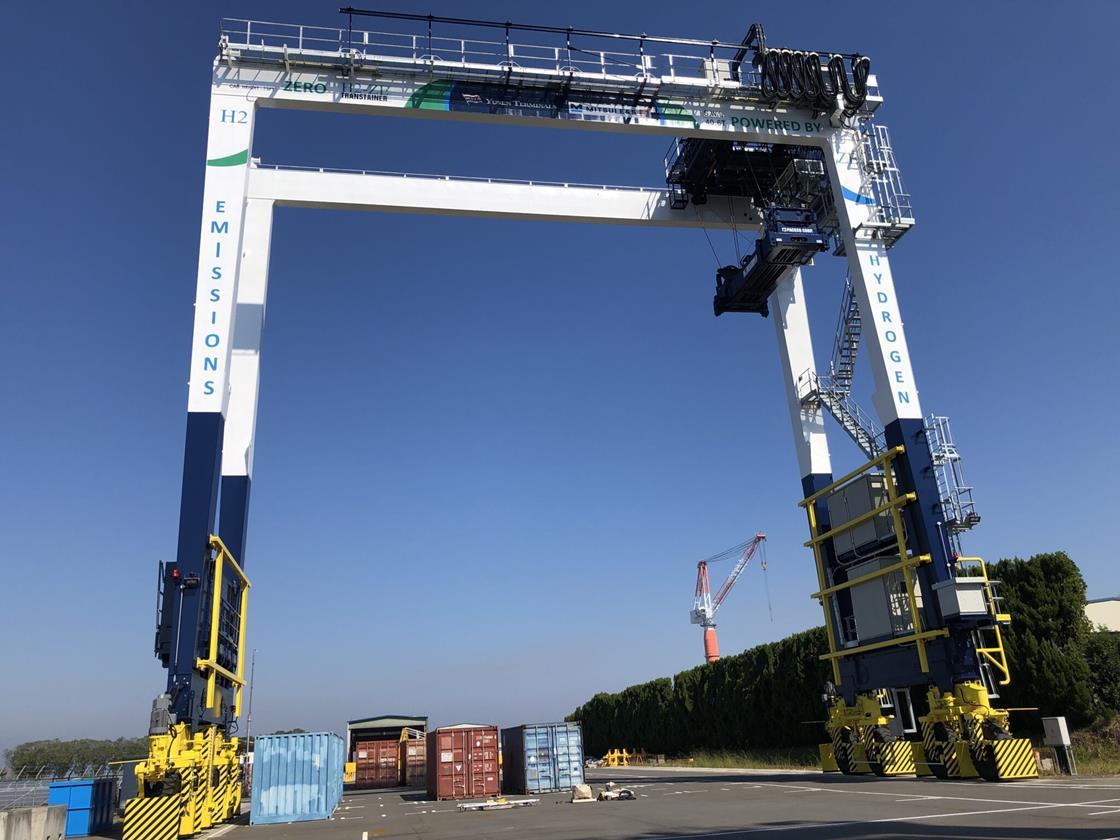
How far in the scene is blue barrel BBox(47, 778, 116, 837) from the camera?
17.3 metres

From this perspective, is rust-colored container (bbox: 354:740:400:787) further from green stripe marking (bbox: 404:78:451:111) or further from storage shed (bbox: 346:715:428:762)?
green stripe marking (bbox: 404:78:451:111)

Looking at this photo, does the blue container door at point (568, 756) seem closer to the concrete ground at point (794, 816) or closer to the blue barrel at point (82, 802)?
the concrete ground at point (794, 816)

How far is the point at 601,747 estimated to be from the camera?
50.4 meters

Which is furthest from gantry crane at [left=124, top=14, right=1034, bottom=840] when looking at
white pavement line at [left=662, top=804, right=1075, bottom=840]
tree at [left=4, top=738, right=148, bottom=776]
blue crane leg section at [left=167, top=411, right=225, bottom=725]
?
tree at [left=4, top=738, right=148, bottom=776]

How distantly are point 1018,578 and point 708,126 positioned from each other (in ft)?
47.5

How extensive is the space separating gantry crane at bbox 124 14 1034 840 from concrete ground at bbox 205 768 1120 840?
1.99 metres

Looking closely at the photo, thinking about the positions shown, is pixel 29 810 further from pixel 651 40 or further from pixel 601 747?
pixel 601 747

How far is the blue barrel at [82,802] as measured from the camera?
17.3 meters

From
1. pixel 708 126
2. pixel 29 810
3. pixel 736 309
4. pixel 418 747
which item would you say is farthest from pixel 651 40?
pixel 418 747

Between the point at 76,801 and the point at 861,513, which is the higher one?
the point at 861,513

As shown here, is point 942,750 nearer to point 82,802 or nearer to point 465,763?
point 465,763

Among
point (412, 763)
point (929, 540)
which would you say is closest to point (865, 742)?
point (929, 540)

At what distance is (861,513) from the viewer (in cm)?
2006

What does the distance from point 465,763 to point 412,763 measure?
1201 centimetres
